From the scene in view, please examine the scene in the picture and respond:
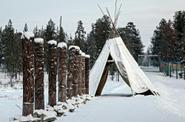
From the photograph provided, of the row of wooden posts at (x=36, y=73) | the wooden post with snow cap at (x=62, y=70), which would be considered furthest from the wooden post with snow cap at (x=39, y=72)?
the wooden post with snow cap at (x=62, y=70)

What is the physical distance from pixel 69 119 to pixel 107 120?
99cm

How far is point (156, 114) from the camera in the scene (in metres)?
12.3

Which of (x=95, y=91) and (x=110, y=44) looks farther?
(x=110, y=44)

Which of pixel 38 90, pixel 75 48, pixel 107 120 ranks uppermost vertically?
pixel 75 48

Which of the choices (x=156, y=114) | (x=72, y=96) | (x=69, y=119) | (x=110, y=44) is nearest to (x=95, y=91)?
(x=110, y=44)

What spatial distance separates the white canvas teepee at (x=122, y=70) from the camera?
20766 mm

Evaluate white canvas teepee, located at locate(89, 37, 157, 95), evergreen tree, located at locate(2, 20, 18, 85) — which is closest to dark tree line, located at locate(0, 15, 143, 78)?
evergreen tree, located at locate(2, 20, 18, 85)

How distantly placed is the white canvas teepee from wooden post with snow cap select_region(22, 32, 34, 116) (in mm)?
11731

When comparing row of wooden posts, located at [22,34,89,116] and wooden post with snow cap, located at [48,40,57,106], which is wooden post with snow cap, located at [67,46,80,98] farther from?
wooden post with snow cap, located at [48,40,57,106]

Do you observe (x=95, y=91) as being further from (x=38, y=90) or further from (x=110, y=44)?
(x=38, y=90)

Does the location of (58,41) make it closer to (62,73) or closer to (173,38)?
(173,38)

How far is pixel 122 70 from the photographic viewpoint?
21.4 metres

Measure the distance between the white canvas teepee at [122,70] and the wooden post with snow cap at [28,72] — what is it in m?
11.7

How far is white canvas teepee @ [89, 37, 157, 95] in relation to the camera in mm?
20766
